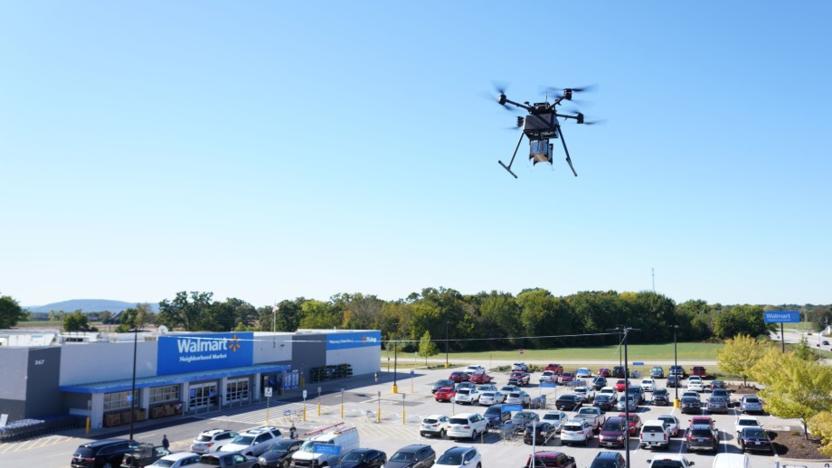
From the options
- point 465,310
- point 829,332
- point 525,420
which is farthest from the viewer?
point 829,332

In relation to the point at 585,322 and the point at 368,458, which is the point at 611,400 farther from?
the point at 585,322

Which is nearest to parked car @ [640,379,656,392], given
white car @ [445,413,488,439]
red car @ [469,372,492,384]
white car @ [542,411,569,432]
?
red car @ [469,372,492,384]

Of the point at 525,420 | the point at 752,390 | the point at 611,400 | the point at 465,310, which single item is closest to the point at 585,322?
the point at 465,310

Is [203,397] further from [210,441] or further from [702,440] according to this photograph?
[702,440]

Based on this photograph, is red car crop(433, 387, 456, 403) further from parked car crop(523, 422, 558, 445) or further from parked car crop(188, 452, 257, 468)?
parked car crop(188, 452, 257, 468)

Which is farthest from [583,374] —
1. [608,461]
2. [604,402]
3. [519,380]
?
[608,461]
